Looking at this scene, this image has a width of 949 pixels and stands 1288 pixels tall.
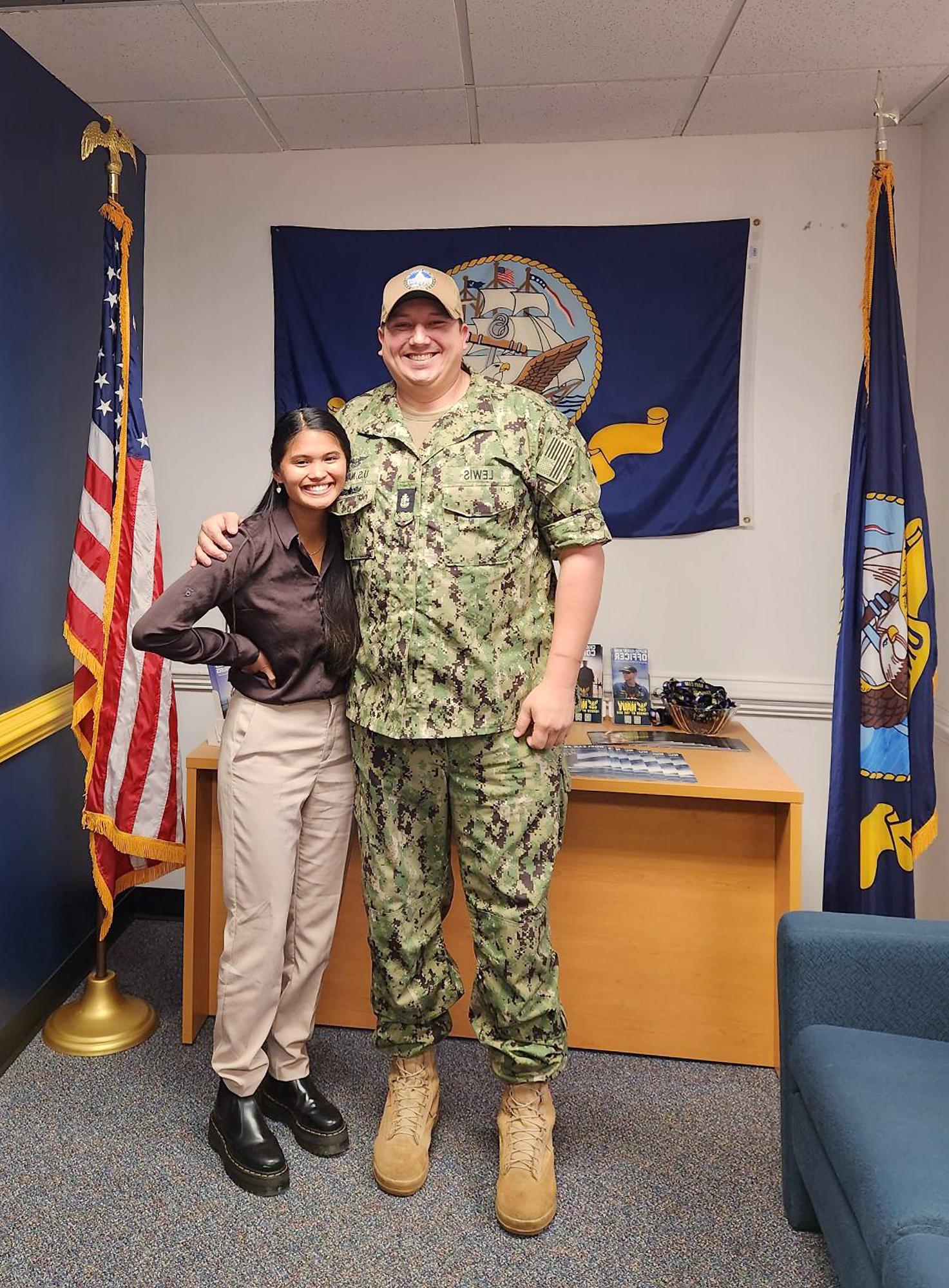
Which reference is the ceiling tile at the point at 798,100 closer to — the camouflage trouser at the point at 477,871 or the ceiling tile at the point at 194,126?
the ceiling tile at the point at 194,126

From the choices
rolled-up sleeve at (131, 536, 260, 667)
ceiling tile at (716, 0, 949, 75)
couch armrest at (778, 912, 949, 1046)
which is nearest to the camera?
couch armrest at (778, 912, 949, 1046)

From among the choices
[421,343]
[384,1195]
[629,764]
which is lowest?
[384,1195]

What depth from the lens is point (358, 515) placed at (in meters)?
1.69

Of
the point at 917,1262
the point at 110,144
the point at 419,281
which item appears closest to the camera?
the point at 917,1262

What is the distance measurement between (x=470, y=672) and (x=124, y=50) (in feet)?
5.88

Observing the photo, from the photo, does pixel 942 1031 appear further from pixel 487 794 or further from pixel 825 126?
pixel 825 126

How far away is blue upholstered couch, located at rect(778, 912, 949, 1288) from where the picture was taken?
1070 mm

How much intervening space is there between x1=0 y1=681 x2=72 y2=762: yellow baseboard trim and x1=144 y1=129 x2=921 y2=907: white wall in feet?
1.81

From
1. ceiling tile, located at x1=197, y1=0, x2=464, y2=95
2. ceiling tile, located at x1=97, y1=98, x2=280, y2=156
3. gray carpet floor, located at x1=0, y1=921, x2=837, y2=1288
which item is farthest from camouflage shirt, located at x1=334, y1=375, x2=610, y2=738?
ceiling tile, located at x1=97, y1=98, x2=280, y2=156

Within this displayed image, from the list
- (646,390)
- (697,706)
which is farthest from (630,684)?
(646,390)

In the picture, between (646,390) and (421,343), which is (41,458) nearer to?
(421,343)

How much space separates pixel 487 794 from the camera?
1.67 meters

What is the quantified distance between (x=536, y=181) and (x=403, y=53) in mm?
600

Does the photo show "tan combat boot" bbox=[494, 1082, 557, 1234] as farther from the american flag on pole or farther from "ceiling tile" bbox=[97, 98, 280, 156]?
"ceiling tile" bbox=[97, 98, 280, 156]
